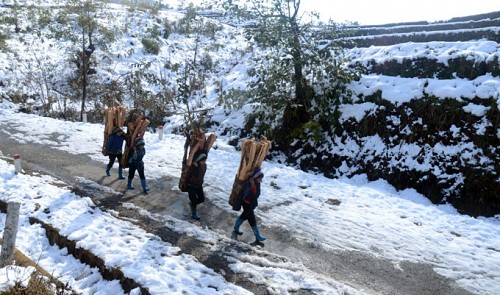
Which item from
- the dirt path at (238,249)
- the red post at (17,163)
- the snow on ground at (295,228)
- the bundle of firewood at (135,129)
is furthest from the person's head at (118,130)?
the red post at (17,163)

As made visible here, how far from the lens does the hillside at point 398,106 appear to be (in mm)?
10414

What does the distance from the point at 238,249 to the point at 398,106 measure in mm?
8136

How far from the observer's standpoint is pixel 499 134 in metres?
10.2

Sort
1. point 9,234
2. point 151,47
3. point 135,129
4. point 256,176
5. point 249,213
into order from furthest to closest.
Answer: point 151,47 → point 135,129 → point 249,213 → point 256,176 → point 9,234

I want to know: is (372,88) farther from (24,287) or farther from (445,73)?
(24,287)

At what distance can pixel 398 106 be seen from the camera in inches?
486

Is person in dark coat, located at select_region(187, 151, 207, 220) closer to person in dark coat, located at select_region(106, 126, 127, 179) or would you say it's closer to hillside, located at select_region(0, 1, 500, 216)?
person in dark coat, located at select_region(106, 126, 127, 179)

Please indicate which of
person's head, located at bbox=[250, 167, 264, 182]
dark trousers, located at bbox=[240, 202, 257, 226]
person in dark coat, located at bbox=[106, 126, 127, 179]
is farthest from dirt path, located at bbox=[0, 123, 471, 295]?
person's head, located at bbox=[250, 167, 264, 182]

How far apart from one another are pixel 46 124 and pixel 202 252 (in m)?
11.8

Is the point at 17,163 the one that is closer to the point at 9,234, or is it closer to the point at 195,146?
the point at 9,234

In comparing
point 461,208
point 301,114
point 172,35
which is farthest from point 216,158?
point 172,35

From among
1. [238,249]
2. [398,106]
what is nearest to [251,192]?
[238,249]

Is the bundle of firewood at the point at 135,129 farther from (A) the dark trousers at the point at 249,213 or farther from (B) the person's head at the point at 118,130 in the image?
(A) the dark trousers at the point at 249,213

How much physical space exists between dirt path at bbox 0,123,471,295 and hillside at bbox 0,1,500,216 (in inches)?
171
